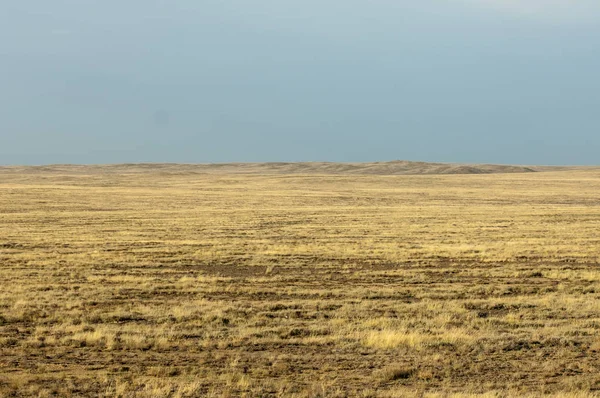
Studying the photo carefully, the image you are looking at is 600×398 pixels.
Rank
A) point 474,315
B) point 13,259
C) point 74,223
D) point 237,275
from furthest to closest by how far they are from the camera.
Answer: point 74,223
point 13,259
point 237,275
point 474,315

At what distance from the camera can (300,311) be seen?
14789 millimetres

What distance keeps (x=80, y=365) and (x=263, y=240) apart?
20.0m

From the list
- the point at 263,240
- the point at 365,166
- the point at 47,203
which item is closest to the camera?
the point at 263,240

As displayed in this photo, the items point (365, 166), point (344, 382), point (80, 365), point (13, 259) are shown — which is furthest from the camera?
point (365, 166)

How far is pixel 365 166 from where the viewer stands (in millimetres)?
160250

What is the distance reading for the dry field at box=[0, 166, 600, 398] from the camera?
9812 millimetres

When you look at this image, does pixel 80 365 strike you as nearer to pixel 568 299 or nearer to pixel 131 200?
pixel 568 299

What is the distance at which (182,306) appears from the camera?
1540cm

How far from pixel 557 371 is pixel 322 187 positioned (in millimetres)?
76632

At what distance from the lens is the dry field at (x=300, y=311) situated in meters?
9.81

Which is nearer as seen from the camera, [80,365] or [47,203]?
[80,365]

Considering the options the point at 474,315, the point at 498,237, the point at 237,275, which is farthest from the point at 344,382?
the point at 498,237

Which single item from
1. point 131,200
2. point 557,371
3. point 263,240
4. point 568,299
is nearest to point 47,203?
point 131,200

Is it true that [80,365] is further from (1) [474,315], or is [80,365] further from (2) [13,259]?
(2) [13,259]
